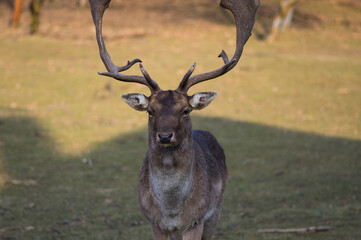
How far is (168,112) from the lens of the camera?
5.64m

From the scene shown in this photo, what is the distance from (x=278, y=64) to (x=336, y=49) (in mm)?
4308

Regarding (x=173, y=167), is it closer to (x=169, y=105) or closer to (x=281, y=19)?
(x=169, y=105)

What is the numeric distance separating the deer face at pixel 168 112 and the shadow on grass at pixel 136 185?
253 centimetres

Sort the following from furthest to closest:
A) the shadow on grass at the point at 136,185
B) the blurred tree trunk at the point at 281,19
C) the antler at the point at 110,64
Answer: the blurred tree trunk at the point at 281,19
the shadow on grass at the point at 136,185
the antler at the point at 110,64

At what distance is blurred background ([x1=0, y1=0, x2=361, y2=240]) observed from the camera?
28.1 ft

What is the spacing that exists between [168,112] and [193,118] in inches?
348

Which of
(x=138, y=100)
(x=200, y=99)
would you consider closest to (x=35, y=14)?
(x=138, y=100)

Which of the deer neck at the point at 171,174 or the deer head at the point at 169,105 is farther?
the deer neck at the point at 171,174

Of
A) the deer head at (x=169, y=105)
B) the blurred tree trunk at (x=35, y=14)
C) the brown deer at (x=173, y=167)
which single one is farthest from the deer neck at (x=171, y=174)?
the blurred tree trunk at (x=35, y=14)

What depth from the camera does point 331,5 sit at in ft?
103

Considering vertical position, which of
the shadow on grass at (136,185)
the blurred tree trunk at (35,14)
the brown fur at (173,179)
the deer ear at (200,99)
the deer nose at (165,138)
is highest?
the deer ear at (200,99)

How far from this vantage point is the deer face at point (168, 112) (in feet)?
18.0

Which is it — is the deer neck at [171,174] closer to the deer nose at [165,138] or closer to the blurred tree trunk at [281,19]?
the deer nose at [165,138]

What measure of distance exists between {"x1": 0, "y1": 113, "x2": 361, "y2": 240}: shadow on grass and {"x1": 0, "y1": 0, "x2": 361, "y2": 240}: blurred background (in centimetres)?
3
